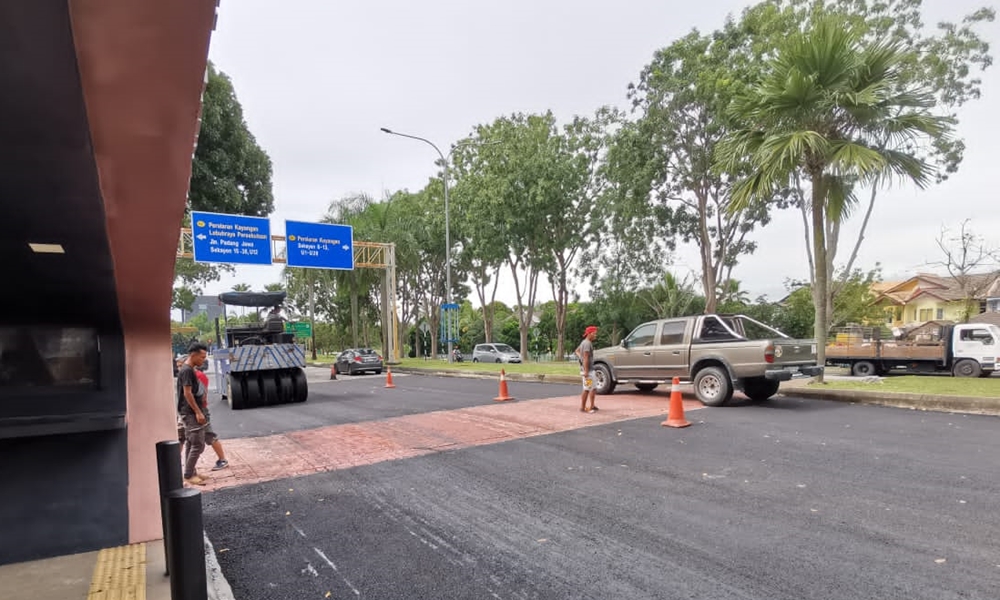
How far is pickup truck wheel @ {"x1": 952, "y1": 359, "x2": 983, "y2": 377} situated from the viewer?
49.6ft

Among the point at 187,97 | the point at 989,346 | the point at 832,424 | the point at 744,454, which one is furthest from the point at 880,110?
the point at 187,97

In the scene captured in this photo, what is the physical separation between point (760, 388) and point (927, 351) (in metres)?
9.23

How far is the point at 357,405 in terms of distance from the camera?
12711mm

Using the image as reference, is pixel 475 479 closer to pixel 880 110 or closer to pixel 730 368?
pixel 730 368

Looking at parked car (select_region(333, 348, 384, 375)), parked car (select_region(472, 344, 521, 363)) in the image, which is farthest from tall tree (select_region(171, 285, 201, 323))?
parked car (select_region(472, 344, 521, 363))

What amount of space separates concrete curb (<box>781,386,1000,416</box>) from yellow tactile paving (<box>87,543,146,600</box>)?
1152cm

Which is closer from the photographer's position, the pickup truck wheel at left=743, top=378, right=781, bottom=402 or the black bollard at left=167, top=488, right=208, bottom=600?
the black bollard at left=167, top=488, right=208, bottom=600

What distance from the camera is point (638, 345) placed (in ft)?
39.6

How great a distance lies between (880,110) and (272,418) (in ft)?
45.7

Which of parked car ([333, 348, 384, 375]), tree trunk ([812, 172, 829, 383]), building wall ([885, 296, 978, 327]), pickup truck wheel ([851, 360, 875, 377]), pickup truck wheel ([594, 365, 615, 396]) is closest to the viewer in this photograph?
tree trunk ([812, 172, 829, 383])

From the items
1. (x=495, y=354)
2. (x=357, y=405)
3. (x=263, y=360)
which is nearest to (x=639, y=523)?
(x=357, y=405)

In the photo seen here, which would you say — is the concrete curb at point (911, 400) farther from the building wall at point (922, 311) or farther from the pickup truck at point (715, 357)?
the building wall at point (922, 311)

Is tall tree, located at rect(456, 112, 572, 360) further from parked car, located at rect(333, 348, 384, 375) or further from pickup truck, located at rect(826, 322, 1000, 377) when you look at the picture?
pickup truck, located at rect(826, 322, 1000, 377)

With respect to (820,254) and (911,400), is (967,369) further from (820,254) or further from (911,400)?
(911,400)
